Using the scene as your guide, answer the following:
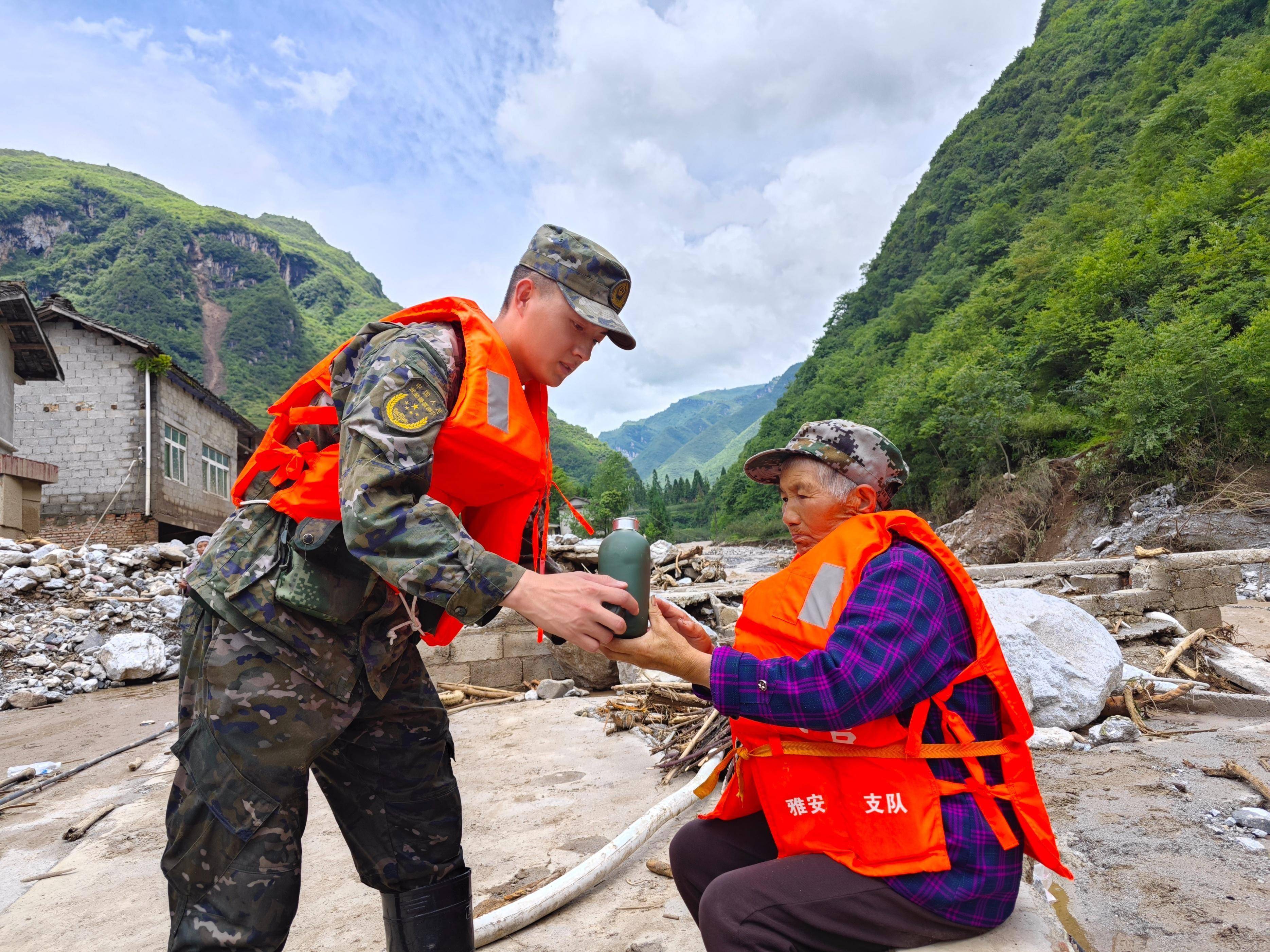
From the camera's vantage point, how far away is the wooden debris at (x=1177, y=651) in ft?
22.7

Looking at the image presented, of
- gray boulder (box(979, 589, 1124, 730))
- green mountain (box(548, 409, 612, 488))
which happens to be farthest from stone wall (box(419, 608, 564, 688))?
green mountain (box(548, 409, 612, 488))

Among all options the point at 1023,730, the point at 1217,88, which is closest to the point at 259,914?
the point at 1023,730

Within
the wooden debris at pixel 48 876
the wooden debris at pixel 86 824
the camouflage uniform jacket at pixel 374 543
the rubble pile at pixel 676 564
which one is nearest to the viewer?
the camouflage uniform jacket at pixel 374 543

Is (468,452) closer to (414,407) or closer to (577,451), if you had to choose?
(414,407)

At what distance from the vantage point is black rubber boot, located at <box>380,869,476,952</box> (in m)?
2.07

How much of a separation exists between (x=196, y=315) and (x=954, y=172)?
318ft

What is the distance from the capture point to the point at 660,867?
3.36 m

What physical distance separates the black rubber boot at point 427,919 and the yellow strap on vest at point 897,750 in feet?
3.75

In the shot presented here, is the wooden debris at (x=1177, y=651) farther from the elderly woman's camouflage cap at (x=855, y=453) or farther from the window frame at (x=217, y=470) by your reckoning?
the window frame at (x=217, y=470)

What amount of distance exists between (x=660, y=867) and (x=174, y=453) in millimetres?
22239

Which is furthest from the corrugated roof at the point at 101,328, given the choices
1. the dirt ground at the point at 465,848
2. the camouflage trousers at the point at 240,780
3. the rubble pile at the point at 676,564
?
the camouflage trousers at the point at 240,780

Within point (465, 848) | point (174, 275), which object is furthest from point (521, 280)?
point (174, 275)

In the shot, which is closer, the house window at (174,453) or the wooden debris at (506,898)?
the wooden debris at (506,898)

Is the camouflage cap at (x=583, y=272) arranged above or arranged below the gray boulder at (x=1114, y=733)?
above
